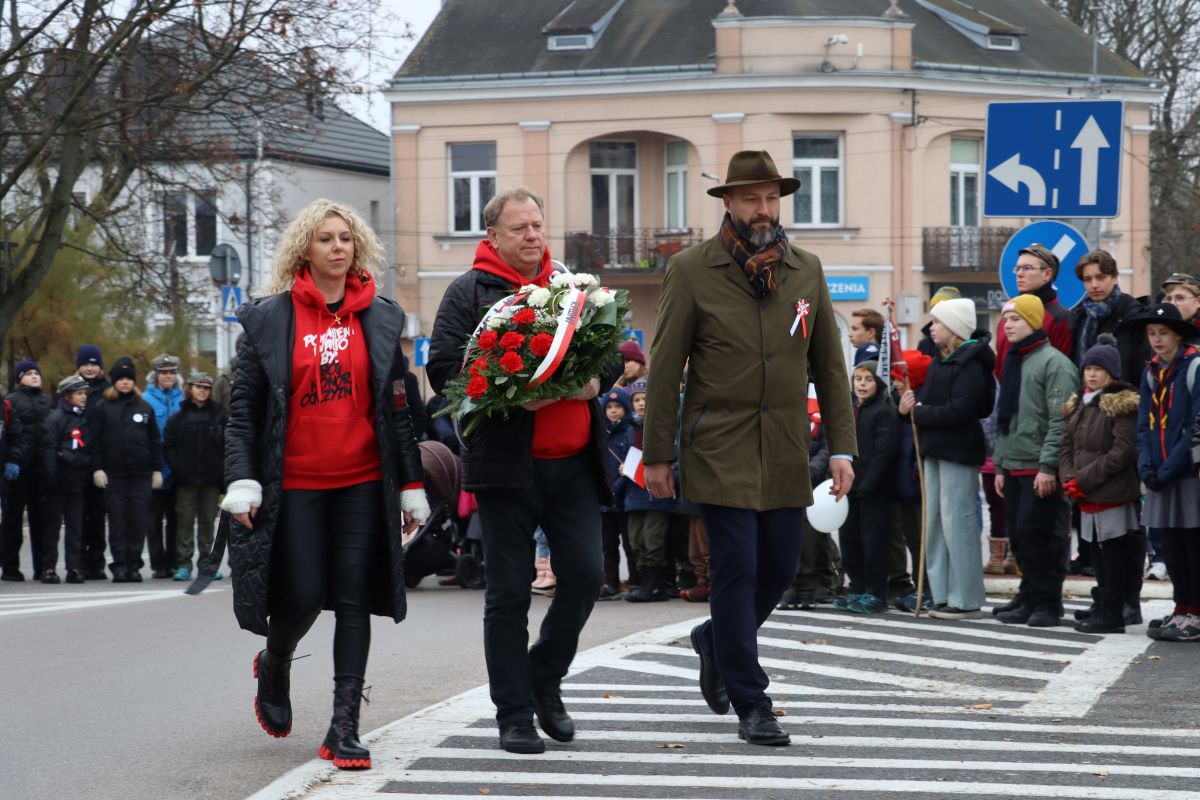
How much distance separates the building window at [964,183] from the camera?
43438 millimetres

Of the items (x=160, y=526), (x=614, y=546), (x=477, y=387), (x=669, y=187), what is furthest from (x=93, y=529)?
(x=669, y=187)

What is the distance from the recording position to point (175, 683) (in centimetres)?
952

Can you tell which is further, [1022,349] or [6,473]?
[6,473]

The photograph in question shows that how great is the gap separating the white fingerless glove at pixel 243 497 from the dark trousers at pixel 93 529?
10834 millimetres

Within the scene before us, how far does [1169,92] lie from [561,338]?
141 feet

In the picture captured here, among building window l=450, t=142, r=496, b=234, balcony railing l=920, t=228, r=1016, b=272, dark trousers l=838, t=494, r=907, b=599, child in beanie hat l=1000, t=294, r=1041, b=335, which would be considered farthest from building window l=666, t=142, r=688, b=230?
child in beanie hat l=1000, t=294, r=1041, b=335

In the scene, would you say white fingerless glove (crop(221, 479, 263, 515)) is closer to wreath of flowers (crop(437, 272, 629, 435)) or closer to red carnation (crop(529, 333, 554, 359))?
wreath of flowers (crop(437, 272, 629, 435))

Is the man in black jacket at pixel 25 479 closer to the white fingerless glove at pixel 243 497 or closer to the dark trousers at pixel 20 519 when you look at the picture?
the dark trousers at pixel 20 519

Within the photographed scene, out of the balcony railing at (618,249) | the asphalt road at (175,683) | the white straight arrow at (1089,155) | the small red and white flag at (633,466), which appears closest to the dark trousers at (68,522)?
the asphalt road at (175,683)

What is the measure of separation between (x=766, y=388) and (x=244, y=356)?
202 cm

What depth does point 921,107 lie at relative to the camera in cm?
4250

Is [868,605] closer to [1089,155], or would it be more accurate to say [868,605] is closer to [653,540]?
[653,540]

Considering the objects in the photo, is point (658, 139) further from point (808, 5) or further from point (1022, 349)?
point (1022, 349)

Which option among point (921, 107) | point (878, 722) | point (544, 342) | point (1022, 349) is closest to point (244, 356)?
point (544, 342)
